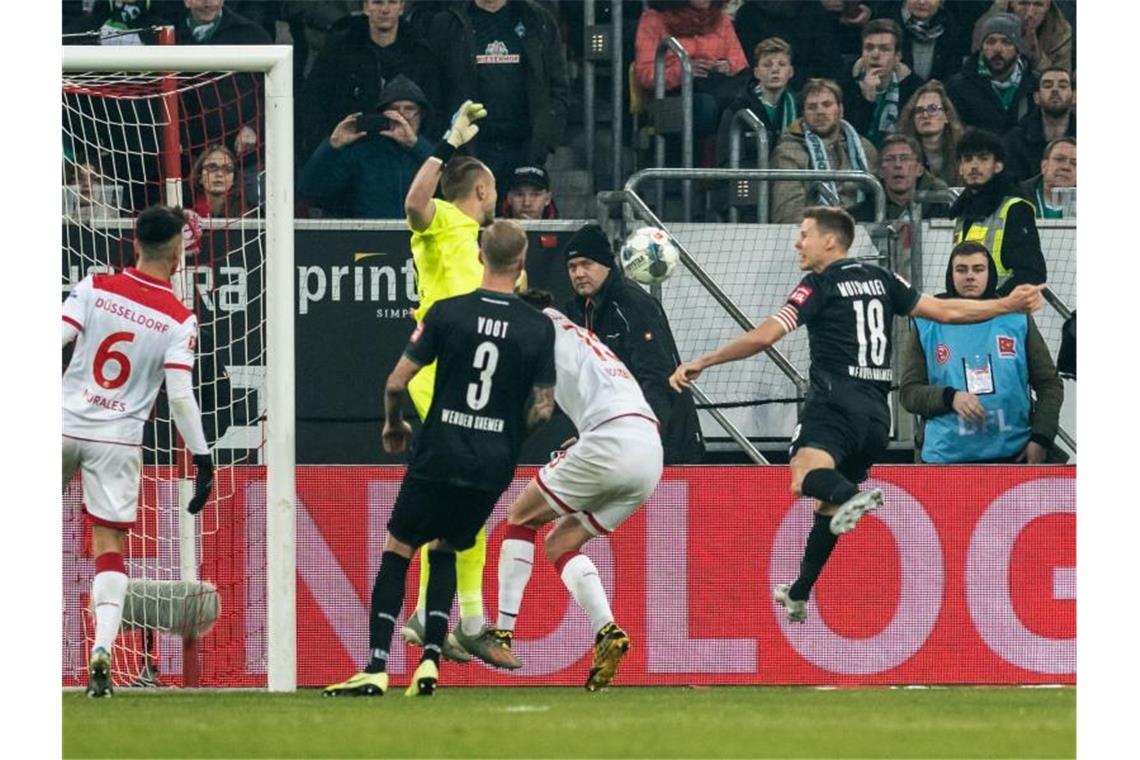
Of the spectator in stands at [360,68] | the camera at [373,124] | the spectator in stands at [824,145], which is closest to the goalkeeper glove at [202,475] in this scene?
the camera at [373,124]

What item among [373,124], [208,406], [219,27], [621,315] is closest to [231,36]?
[219,27]

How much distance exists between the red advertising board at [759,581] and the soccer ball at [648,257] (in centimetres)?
120

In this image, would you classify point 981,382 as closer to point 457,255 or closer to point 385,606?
point 457,255

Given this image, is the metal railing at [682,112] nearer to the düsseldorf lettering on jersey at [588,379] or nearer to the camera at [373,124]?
the camera at [373,124]

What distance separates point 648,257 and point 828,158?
8.15 feet

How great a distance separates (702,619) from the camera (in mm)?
10867

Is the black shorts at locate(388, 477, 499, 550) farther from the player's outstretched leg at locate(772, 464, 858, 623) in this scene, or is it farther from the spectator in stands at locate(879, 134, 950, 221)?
the spectator in stands at locate(879, 134, 950, 221)

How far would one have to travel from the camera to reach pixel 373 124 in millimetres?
12914

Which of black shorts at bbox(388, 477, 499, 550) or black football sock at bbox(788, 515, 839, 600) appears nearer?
black shorts at bbox(388, 477, 499, 550)

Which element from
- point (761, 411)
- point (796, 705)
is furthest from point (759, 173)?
point (796, 705)

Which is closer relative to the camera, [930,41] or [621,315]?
[621,315]

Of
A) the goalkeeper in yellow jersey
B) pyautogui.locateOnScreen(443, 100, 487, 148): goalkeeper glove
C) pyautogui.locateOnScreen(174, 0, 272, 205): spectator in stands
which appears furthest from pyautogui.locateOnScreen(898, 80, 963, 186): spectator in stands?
pyautogui.locateOnScreen(443, 100, 487, 148): goalkeeper glove

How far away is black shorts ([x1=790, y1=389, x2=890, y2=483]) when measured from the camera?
10.8m

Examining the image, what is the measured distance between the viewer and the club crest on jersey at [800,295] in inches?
418
